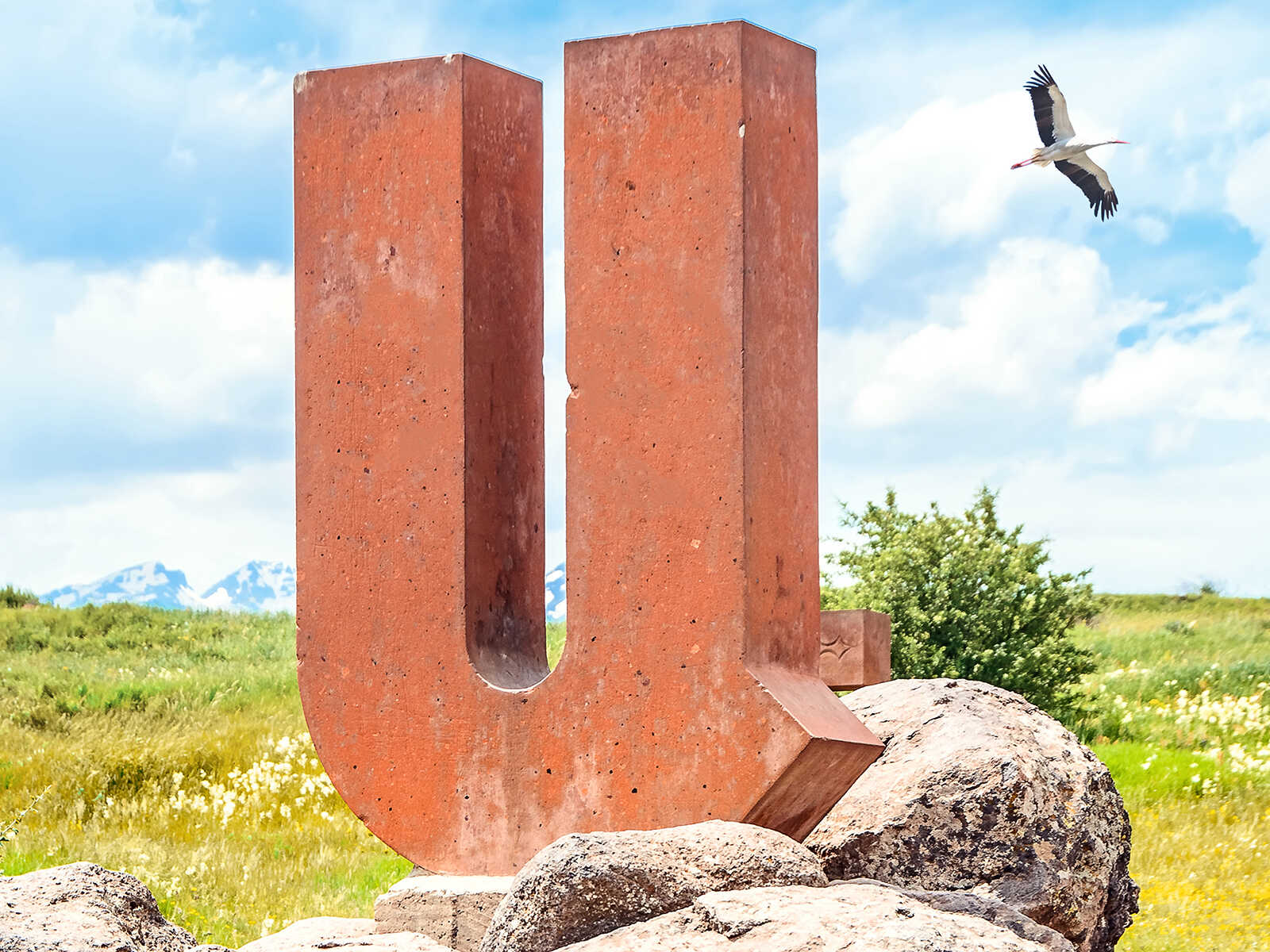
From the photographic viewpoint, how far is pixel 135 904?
4.71 m

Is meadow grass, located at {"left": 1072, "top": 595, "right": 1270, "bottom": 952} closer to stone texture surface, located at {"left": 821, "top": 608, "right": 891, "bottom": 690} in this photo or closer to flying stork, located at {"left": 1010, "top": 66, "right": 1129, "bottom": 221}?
stone texture surface, located at {"left": 821, "top": 608, "right": 891, "bottom": 690}

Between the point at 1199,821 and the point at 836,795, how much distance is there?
7953mm

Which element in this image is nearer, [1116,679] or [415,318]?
[415,318]

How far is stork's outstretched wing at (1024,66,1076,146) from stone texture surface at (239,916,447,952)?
10253 millimetres

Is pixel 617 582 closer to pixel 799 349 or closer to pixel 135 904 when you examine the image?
pixel 799 349

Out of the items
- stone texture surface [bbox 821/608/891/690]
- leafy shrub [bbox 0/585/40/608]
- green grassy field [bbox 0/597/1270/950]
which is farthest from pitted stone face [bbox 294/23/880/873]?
leafy shrub [bbox 0/585/40/608]

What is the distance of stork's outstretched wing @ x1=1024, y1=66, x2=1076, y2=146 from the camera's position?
42.3 feet

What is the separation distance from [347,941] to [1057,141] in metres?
10.6

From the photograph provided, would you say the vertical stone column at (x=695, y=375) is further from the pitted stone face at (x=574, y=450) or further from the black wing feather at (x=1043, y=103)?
the black wing feather at (x=1043, y=103)

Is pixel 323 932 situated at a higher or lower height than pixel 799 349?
lower

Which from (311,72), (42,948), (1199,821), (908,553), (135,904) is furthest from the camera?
(908,553)

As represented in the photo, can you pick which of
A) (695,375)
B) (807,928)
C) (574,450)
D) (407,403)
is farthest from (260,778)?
(807,928)

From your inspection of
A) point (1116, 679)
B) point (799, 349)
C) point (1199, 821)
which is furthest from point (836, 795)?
point (1116, 679)

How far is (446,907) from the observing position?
4996mm
